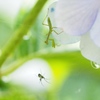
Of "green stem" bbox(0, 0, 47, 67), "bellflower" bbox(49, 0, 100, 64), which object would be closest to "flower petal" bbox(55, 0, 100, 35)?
"bellflower" bbox(49, 0, 100, 64)

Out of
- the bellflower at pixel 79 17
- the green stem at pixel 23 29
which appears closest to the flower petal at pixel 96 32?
the bellflower at pixel 79 17

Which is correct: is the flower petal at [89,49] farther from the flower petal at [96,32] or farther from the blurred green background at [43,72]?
the blurred green background at [43,72]

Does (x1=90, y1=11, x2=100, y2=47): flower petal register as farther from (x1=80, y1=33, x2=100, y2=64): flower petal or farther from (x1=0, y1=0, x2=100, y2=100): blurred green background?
(x1=0, y1=0, x2=100, y2=100): blurred green background

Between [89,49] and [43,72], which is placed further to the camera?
[43,72]

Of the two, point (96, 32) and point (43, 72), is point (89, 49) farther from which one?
point (43, 72)

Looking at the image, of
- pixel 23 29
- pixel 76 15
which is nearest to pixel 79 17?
pixel 76 15
